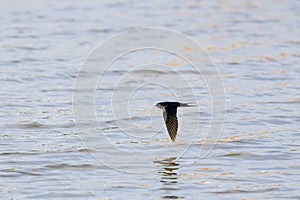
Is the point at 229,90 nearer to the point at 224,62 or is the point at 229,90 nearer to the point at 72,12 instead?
the point at 224,62

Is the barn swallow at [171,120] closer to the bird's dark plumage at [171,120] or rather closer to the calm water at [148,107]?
the bird's dark plumage at [171,120]

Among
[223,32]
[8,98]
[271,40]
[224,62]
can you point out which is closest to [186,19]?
[223,32]

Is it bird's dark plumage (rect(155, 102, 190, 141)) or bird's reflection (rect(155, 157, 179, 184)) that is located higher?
bird's dark plumage (rect(155, 102, 190, 141))

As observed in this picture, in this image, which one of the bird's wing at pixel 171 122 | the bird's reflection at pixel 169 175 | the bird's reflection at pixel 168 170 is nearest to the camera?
the bird's reflection at pixel 169 175

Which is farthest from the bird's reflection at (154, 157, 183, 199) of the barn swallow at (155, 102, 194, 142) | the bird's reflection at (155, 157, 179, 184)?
the barn swallow at (155, 102, 194, 142)

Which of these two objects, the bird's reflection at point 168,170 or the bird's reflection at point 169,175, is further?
the bird's reflection at point 168,170

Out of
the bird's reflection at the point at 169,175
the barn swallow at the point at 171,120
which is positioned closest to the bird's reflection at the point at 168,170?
the bird's reflection at the point at 169,175

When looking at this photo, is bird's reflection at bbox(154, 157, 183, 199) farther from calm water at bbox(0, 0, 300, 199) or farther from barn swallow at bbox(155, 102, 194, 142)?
barn swallow at bbox(155, 102, 194, 142)

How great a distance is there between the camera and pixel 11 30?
12.2 meters

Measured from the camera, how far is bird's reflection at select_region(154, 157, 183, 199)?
615 cm

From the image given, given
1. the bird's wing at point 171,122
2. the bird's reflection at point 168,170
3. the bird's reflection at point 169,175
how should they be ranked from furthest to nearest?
the bird's wing at point 171,122, the bird's reflection at point 168,170, the bird's reflection at point 169,175

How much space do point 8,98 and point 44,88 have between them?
639mm

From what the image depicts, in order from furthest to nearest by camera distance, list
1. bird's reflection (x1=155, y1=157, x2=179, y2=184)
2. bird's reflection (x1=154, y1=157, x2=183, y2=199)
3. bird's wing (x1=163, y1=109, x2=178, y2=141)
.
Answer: bird's wing (x1=163, y1=109, x2=178, y2=141) < bird's reflection (x1=155, y1=157, x2=179, y2=184) < bird's reflection (x1=154, y1=157, x2=183, y2=199)

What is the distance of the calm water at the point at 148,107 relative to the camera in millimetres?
6223
